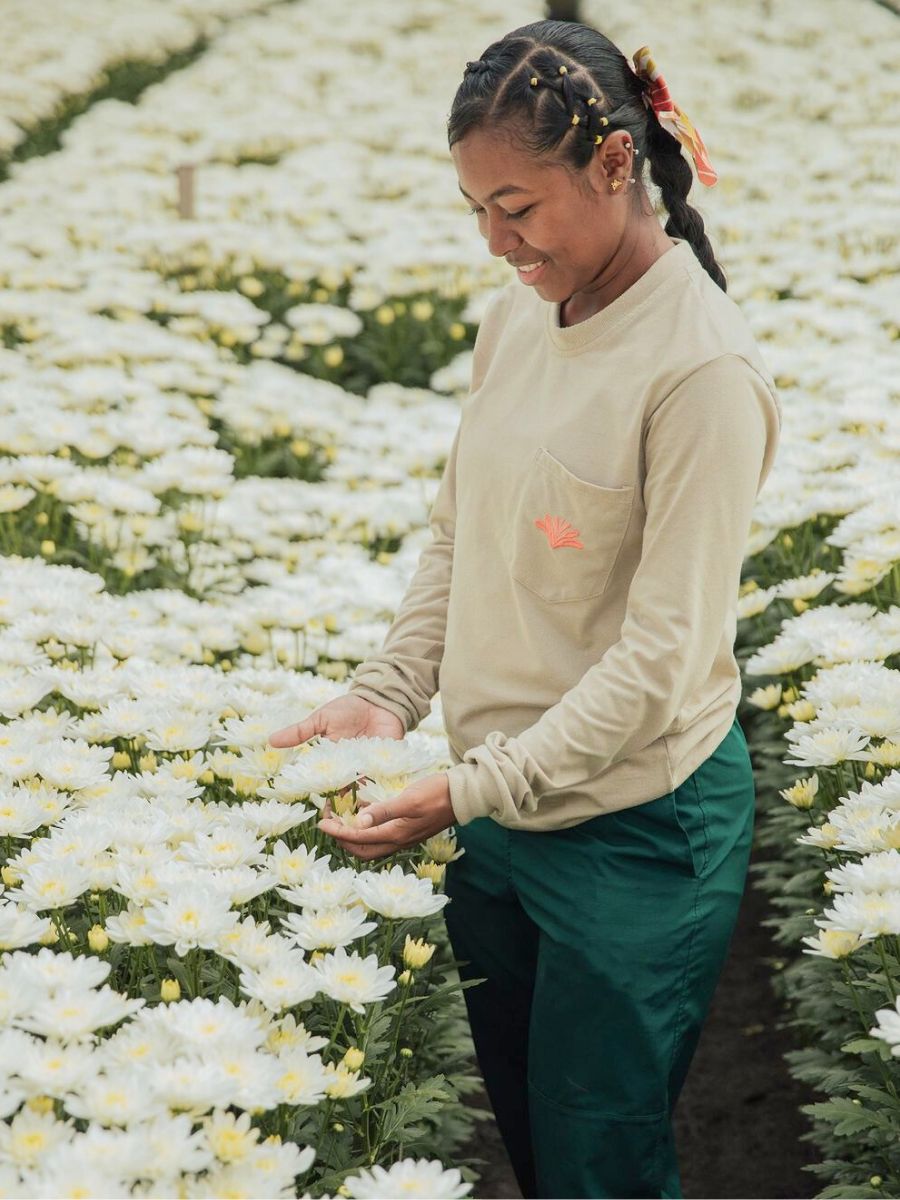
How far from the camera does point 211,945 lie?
1728 mm

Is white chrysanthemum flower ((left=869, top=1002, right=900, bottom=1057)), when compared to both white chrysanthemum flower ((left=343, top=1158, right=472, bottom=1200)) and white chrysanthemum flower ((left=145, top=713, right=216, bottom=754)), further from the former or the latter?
white chrysanthemum flower ((left=145, top=713, right=216, bottom=754))

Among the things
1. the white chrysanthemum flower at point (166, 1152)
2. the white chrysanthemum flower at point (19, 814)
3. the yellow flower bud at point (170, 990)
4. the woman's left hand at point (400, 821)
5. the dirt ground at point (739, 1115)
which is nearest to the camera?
the white chrysanthemum flower at point (166, 1152)

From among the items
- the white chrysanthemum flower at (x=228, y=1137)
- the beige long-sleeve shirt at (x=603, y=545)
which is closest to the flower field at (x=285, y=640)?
the white chrysanthemum flower at (x=228, y=1137)

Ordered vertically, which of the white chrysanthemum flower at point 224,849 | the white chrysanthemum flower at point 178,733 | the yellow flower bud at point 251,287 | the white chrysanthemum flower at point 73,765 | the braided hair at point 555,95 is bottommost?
the yellow flower bud at point 251,287

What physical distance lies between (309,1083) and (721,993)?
2478mm

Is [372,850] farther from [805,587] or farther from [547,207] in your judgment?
[805,587]

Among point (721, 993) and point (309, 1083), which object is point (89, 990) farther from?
point (721, 993)

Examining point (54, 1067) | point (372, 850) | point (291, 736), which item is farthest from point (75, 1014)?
point (291, 736)

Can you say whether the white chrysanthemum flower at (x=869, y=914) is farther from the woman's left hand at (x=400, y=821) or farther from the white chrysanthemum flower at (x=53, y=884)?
the white chrysanthemum flower at (x=53, y=884)

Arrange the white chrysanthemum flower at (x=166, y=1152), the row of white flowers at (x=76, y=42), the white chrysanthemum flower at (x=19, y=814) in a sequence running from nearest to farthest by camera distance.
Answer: the white chrysanthemum flower at (x=166, y=1152)
the white chrysanthemum flower at (x=19, y=814)
the row of white flowers at (x=76, y=42)

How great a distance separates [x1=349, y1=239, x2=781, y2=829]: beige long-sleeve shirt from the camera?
72.2 inches

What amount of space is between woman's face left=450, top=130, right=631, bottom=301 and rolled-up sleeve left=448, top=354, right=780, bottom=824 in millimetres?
282

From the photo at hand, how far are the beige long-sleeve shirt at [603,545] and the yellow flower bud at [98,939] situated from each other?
53 centimetres

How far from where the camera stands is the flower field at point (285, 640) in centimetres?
164
